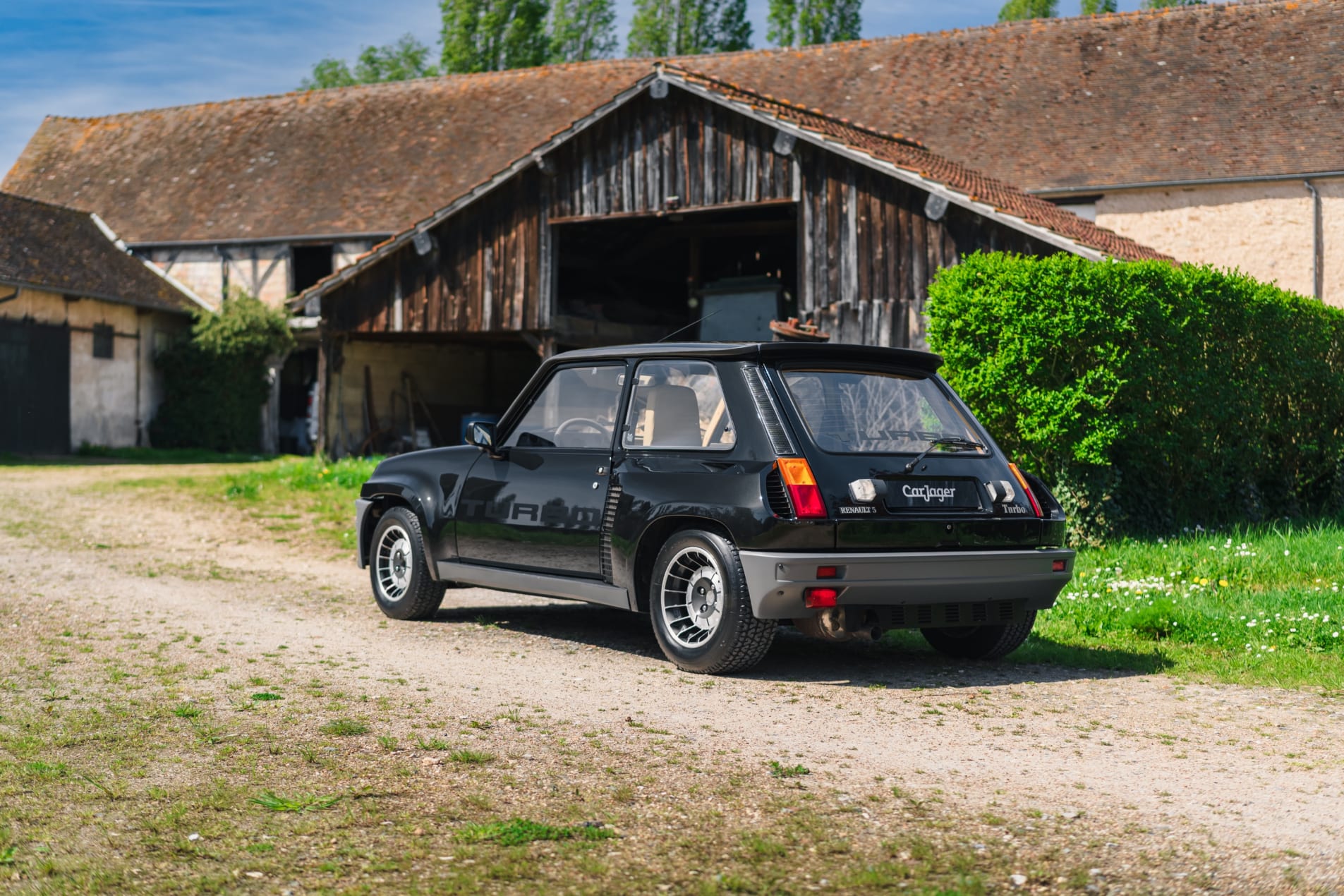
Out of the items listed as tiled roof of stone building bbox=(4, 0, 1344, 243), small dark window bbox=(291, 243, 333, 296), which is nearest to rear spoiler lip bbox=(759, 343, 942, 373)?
tiled roof of stone building bbox=(4, 0, 1344, 243)

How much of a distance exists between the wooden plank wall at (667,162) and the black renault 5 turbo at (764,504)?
476 inches

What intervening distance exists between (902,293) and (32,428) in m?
18.0

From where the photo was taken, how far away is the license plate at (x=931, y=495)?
6738mm

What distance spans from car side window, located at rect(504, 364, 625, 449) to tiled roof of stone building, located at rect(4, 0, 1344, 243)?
58.6ft

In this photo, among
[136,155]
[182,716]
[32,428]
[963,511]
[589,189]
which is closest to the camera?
[182,716]

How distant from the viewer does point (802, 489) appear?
6.55 meters

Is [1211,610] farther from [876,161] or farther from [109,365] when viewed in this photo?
[109,365]

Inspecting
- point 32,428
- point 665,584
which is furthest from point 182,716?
point 32,428

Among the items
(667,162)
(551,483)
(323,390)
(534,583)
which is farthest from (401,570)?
(323,390)

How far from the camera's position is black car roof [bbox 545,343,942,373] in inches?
279

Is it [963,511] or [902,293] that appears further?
[902,293]

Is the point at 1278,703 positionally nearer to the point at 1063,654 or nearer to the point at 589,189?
the point at 1063,654

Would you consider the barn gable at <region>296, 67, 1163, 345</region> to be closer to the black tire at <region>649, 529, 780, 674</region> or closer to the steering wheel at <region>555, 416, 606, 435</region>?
the steering wheel at <region>555, 416, 606, 435</region>

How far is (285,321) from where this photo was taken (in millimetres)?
30906
